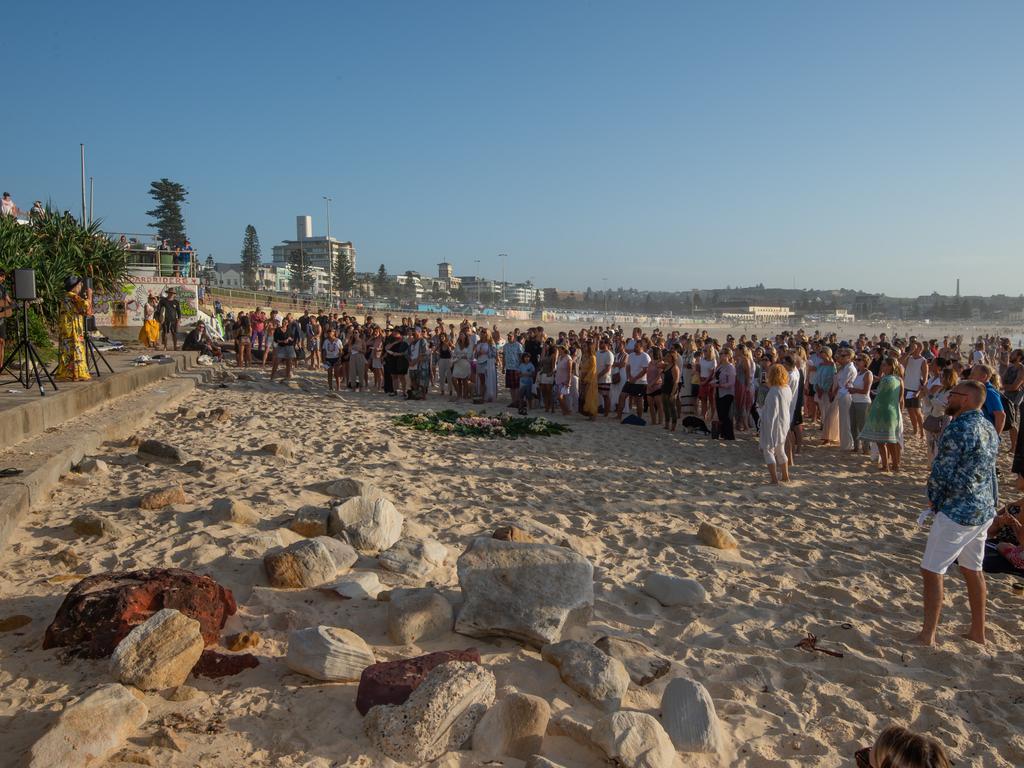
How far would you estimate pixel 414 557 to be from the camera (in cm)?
520

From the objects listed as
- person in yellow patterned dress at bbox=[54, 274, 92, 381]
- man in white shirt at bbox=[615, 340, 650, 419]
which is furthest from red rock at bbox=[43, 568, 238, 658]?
man in white shirt at bbox=[615, 340, 650, 419]

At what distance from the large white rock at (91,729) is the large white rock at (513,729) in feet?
4.90

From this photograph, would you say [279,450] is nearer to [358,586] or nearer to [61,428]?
[61,428]

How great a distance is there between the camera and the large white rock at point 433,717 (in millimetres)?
2975

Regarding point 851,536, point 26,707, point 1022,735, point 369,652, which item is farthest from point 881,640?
point 26,707

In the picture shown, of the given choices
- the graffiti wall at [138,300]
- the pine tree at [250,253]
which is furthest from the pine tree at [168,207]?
the graffiti wall at [138,300]

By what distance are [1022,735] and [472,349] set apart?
13.0m

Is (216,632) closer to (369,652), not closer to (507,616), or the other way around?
(369,652)

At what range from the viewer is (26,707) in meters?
3.14

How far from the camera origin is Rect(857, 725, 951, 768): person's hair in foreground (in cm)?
214

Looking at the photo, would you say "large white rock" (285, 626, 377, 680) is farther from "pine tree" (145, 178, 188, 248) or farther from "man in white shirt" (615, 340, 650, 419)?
"pine tree" (145, 178, 188, 248)

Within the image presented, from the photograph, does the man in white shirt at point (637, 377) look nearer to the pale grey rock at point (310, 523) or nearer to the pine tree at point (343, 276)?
the pale grey rock at point (310, 523)

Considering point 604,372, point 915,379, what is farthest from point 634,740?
point 915,379

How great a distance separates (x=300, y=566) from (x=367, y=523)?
0.91 m
